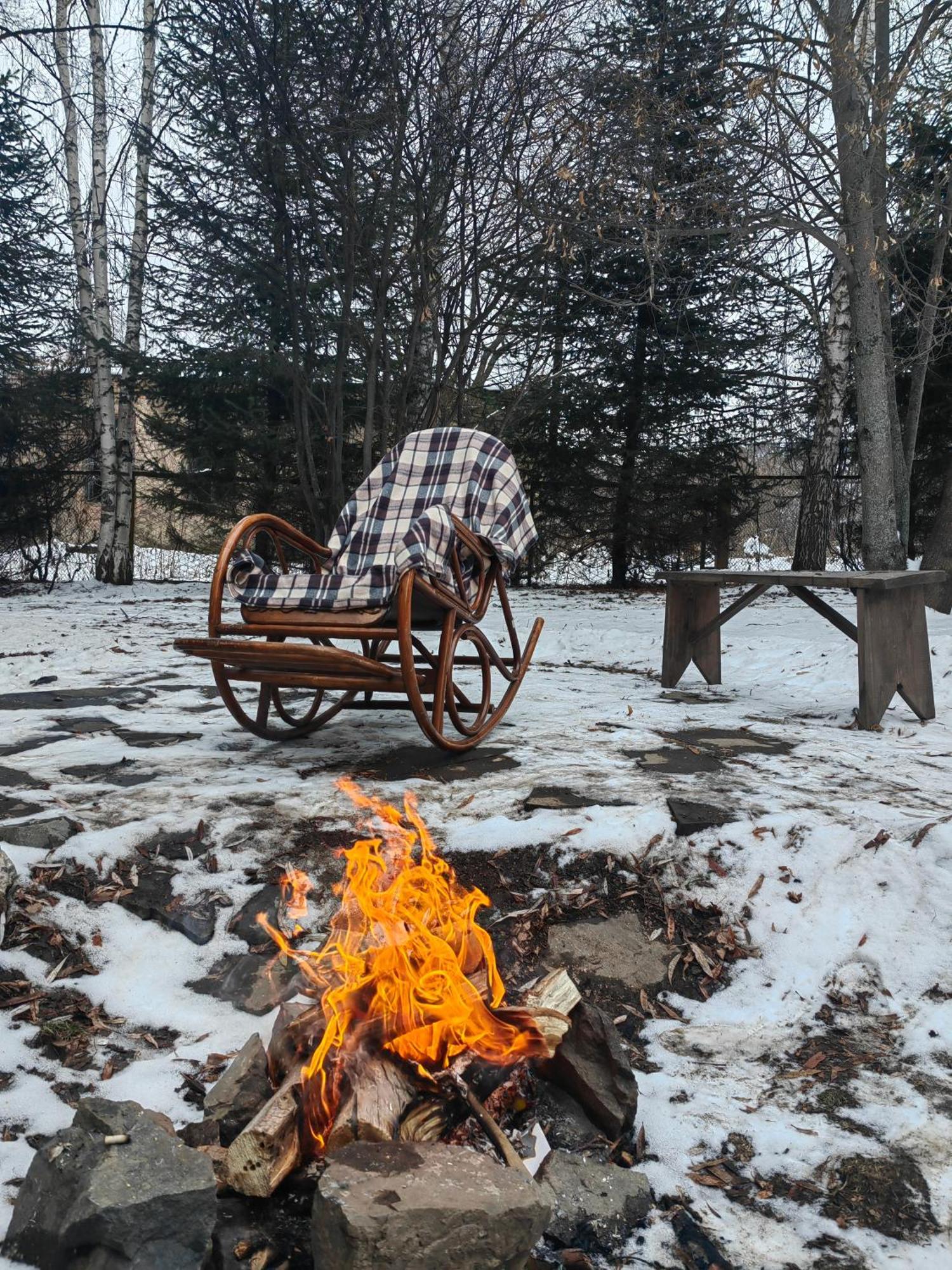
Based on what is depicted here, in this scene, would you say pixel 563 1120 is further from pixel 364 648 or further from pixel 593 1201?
pixel 364 648

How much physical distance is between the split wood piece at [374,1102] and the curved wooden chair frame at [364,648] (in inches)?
62.1

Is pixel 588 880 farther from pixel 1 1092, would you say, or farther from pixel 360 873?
pixel 1 1092

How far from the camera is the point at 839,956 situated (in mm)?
2324

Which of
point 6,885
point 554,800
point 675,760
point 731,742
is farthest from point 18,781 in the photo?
point 731,742

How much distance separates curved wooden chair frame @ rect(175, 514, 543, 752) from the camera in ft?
10.5

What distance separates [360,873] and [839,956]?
1211 mm

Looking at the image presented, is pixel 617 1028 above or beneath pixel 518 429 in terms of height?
beneath

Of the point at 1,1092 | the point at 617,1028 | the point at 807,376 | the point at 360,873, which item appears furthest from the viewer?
the point at 807,376

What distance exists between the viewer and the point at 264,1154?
1.54 meters

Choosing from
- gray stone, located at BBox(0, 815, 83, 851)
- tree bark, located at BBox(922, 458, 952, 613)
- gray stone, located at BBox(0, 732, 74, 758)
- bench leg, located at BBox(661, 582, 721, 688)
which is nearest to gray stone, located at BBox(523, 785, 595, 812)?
gray stone, located at BBox(0, 815, 83, 851)

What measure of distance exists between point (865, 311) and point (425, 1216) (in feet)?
21.9

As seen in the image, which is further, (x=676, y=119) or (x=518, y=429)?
(x=518, y=429)

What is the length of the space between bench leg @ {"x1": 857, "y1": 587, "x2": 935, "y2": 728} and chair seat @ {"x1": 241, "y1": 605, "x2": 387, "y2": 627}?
7.00 ft

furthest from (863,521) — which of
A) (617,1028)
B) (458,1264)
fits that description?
(458,1264)
